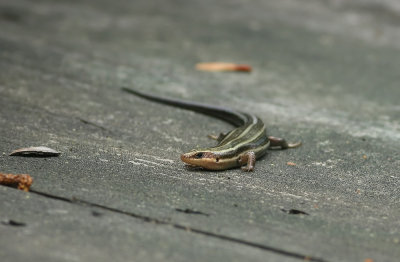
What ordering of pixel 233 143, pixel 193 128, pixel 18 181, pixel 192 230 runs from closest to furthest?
pixel 192 230 → pixel 18 181 → pixel 233 143 → pixel 193 128

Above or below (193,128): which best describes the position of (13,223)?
above

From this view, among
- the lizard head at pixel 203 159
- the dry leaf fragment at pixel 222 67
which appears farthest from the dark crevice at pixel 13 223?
the dry leaf fragment at pixel 222 67

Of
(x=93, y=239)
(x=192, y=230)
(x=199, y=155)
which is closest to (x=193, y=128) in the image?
(x=199, y=155)

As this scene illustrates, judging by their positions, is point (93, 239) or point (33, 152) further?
point (33, 152)

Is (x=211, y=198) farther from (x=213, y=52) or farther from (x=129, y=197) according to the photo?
(x=213, y=52)


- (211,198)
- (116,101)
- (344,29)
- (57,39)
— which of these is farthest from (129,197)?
(344,29)

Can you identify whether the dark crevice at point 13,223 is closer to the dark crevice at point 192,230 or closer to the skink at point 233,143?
the dark crevice at point 192,230

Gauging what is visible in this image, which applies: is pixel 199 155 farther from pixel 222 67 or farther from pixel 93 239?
pixel 222 67
